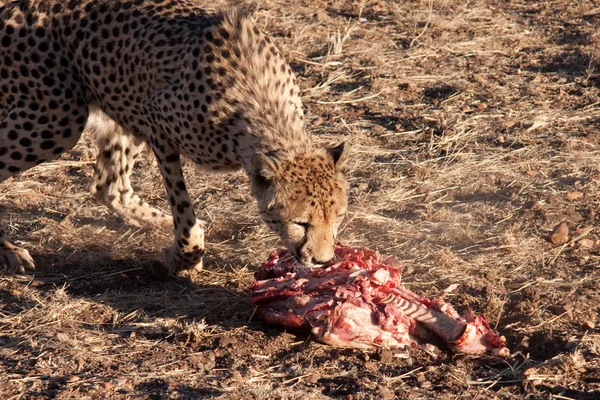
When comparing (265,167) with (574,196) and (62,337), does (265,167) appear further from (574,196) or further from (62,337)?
(574,196)

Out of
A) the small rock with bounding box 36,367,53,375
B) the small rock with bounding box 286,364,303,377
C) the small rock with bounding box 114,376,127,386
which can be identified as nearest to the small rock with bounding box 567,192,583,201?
the small rock with bounding box 286,364,303,377

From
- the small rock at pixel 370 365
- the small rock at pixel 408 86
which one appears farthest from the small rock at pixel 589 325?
the small rock at pixel 408 86

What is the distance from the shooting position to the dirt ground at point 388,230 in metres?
4.70

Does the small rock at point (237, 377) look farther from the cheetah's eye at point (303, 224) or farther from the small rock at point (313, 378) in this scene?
the cheetah's eye at point (303, 224)

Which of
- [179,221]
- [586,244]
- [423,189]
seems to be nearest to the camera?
[179,221]

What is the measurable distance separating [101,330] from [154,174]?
2.27m

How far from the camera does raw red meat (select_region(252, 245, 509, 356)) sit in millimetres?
4898

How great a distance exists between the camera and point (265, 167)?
5.09 metres

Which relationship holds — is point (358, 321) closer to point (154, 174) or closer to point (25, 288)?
point (25, 288)

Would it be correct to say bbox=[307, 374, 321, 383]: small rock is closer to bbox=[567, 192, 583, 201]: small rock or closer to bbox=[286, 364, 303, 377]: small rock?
bbox=[286, 364, 303, 377]: small rock

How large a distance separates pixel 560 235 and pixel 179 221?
225 cm

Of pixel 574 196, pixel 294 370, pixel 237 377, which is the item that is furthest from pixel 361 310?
pixel 574 196

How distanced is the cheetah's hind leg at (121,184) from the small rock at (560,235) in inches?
92.6

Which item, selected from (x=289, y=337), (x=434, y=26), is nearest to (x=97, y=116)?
(x=289, y=337)
